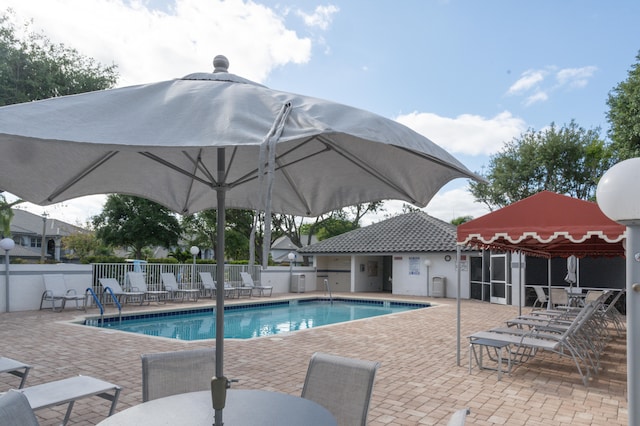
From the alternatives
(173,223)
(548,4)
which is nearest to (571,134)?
(548,4)

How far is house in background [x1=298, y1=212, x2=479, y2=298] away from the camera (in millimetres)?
21047

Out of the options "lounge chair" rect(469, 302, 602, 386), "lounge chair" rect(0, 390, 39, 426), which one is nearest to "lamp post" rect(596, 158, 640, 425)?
"lounge chair" rect(469, 302, 602, 386)

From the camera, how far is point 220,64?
290 cm

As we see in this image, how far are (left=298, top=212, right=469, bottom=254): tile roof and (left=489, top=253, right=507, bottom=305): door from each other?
2296 millimetres

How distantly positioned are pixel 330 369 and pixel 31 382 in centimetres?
445

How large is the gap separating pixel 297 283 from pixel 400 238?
5.75 meters

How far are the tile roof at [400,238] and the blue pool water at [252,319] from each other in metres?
3.84

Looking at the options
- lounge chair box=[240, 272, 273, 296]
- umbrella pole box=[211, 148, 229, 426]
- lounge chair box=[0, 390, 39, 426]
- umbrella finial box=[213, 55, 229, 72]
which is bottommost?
lounge chair box=[240, 272, 273, 296]

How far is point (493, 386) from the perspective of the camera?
591 centimetres

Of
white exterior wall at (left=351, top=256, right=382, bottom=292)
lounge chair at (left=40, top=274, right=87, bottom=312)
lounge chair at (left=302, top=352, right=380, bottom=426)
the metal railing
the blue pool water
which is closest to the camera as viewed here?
lounge chair at (left=302, top=352, right=380, bottom=426)

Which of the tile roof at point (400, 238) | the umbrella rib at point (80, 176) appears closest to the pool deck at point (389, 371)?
the umbrella rib at point (80, 176)

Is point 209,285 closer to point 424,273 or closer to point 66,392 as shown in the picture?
point 424,273

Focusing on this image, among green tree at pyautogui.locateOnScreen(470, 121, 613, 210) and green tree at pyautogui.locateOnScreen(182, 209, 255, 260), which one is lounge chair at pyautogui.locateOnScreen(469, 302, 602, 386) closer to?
green tree at pyautogui.locateOnScreen(470, 121, 613, 210)

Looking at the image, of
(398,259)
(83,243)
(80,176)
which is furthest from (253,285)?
(83,243)
